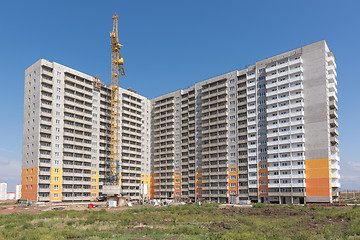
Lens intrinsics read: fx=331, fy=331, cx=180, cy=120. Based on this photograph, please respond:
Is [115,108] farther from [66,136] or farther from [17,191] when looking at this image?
[17,191]

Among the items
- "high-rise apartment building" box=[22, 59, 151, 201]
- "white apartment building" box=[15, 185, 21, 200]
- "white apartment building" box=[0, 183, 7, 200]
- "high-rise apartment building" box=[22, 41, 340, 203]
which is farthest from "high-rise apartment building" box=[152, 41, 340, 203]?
"white apartment building" box=[0, 183, 7, 200]

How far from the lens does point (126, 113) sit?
510 ft

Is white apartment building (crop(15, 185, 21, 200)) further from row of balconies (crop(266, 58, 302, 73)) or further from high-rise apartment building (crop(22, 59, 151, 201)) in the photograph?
row of balconies (crop(266, 58, 302, 73))

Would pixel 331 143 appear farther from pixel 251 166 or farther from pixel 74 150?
pixel 74 150

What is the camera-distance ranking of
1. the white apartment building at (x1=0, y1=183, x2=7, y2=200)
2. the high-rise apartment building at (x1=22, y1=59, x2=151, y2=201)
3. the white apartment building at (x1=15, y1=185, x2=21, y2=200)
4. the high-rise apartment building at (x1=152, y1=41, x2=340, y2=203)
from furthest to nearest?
the white apartment building at (x1=0, y1=183, x2=7, y2=200), the white apartment building at (x1=15, y1=185, x2=21, y2=200), the high-rise apartment building at (x1=22, y1=59, x2=151, y2=201), the high-rise apartment building at (x1=152, y1=41, x2=340, y2=203)

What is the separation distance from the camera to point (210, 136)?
140 m

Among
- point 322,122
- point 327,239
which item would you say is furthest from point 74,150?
point 327,239

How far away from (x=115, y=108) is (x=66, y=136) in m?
28.9

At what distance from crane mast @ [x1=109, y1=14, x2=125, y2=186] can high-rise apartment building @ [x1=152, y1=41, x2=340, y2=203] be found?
2473 centimetres

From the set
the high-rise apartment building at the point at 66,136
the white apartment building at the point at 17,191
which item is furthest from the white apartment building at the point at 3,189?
the high-rise apartment building at the point at 66,136

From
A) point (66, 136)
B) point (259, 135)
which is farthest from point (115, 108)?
point (259, 135)

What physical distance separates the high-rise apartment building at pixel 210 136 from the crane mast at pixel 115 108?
2873 mm

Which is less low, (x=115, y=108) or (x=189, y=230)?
(x=115, y=108)

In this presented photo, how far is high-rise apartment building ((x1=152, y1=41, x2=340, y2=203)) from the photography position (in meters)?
108
